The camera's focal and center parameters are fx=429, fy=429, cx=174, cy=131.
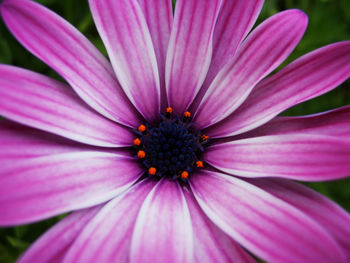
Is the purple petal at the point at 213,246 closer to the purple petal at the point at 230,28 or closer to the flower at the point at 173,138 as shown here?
the flower at the point at 173,138

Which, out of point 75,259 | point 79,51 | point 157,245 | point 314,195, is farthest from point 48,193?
point 314,195

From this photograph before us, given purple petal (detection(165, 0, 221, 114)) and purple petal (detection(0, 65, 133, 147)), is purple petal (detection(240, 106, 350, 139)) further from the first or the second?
purple petal (detection(0, 65, 133, 147))

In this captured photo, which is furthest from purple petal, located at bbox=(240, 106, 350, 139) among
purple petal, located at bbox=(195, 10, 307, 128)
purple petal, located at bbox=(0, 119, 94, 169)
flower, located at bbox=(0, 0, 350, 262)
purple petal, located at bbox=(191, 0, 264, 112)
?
purple petal, located at bbox=(0, 119, 94, 169)

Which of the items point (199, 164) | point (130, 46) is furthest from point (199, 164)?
point (130, 46)

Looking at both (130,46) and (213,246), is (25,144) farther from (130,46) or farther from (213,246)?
(213,246)

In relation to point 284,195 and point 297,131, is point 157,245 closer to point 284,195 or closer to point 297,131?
point 284,195

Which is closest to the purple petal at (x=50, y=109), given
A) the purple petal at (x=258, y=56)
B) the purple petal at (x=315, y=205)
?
the purple petal at (x=258, y=56)

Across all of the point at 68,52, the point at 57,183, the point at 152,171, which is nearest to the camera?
the point at 57,183
